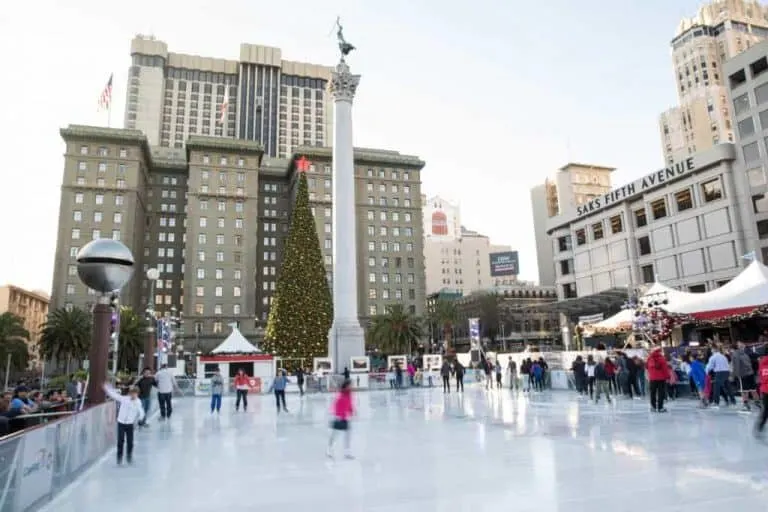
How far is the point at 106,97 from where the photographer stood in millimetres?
50250

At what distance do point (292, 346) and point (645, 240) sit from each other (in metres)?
39.4

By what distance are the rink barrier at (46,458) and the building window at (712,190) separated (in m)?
54.5

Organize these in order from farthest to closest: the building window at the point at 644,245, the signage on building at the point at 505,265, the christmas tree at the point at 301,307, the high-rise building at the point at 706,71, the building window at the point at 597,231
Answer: the high-rise building at the point at 706,71
the signage on building at the point at 505,265
the building window at the point at 597,231
the building window at the point at 644,245
the christmas tree at the point at 301,307

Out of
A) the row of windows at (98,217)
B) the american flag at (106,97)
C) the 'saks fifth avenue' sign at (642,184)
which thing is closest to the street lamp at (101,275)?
the american flag at (106,97)

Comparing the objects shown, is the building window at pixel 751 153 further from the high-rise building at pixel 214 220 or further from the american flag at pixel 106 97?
the american flag at pixel 106 97

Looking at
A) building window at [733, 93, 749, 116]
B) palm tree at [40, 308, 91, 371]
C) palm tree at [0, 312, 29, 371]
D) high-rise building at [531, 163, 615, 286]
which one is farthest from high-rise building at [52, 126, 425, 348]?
building window at [733, 93, 749, 116]

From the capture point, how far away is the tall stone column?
127 ft

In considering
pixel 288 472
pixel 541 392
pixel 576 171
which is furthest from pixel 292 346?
pixel 576 171

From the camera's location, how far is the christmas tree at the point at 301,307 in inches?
1763

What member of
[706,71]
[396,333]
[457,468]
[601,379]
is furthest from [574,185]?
[457,468]

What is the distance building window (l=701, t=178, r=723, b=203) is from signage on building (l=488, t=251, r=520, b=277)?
204ft

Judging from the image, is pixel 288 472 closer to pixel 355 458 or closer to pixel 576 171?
pixel 355 458

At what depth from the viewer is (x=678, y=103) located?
125 meters

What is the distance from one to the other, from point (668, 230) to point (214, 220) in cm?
6695
